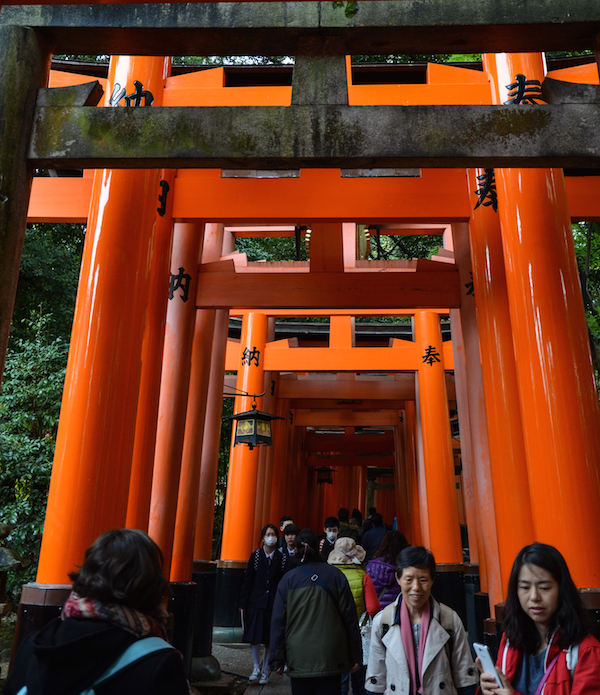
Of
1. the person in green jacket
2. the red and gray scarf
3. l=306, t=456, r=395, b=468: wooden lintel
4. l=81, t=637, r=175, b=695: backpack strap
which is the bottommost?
the person in green jacket

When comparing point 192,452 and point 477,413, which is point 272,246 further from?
point 477,413

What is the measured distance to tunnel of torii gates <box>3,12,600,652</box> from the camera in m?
4.00

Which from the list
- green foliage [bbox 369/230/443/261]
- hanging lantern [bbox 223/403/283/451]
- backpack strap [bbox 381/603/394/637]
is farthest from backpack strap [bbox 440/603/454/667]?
green foliage [bbox 369/230/443/261]

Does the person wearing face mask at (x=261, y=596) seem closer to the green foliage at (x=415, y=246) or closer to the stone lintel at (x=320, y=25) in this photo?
the stone lintel at (x=320, y=25)

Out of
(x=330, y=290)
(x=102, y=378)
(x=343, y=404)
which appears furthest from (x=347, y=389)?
(x=102, y=378)

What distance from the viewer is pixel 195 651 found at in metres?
7.14

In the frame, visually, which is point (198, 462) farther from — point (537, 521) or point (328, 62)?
point (328, 62)

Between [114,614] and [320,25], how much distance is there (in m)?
2.65

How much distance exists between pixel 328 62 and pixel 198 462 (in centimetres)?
572

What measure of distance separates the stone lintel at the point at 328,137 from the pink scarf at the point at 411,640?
2.07m

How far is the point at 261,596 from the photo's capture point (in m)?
7.01

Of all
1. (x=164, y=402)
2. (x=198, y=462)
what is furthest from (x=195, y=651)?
(x=164, y=402)

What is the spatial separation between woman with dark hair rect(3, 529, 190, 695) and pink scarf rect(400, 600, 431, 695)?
1.55 metres

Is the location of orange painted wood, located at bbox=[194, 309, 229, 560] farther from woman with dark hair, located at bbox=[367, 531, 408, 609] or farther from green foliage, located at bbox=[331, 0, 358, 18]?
green foliage, located at bbox=[331, 0, 358, 18]
